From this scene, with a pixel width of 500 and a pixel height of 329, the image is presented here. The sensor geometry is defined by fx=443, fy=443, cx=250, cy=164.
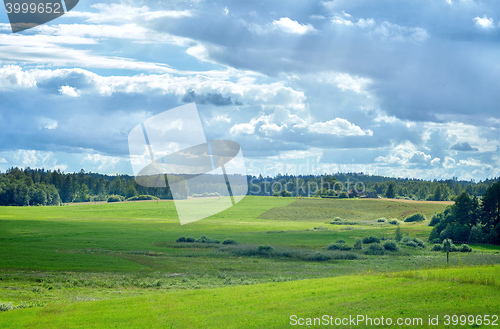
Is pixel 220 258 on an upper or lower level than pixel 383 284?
lower

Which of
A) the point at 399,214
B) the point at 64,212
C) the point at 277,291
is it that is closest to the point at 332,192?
the point at 399,214

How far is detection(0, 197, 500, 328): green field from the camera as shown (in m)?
24.0

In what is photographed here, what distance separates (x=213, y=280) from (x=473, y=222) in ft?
194

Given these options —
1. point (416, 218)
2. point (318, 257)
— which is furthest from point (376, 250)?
point (416, 218)

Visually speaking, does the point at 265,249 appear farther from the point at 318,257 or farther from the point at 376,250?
the point at 376,250

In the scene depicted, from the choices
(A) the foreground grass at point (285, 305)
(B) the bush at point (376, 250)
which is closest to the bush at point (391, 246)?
(B) the bush at point (376, 250)

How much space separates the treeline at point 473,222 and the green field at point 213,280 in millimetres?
4564

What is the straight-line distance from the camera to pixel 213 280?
3959 cm

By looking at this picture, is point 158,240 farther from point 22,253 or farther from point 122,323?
point 122,323

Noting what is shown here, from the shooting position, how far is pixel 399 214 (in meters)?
126

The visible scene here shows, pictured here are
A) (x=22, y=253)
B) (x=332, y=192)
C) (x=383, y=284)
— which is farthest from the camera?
(x=332, y=192)

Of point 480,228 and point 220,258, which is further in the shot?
point 480,228

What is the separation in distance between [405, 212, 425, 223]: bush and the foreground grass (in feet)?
285

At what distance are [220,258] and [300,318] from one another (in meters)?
34.6
